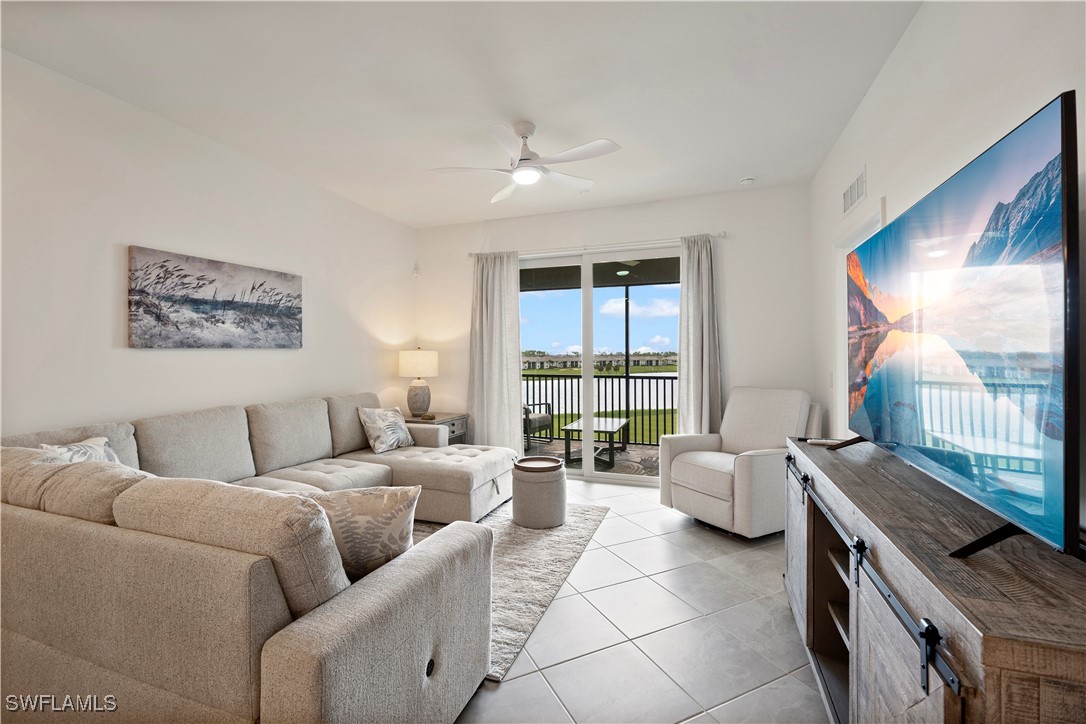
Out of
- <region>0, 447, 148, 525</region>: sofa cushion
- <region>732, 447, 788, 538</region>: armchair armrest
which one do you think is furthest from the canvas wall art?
<region>732, 447, 788, 538</region>: armchair armrest

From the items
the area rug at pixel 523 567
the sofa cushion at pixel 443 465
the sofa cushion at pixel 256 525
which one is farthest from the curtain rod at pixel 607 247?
the sofa cushion at pixel 256 525

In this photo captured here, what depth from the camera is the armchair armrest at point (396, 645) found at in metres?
1.01

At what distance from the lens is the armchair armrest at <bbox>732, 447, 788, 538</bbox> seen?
3008 millimetres

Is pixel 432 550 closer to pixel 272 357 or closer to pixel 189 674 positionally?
pixel 189 674

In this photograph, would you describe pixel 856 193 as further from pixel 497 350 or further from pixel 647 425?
pixel 497 350

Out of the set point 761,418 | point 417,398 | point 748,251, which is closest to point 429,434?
point 417,398

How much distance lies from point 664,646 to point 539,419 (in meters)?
3.19

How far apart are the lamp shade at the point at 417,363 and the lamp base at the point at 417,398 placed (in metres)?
0.11

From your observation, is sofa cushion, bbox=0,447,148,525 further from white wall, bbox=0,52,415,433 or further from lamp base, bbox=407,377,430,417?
lamp base, bbox=407,377,430,417

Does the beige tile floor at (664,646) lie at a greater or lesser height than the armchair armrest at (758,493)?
lesser

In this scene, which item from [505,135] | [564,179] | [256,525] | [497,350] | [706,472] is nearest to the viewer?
[256,525]

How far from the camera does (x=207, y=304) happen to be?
307 cm

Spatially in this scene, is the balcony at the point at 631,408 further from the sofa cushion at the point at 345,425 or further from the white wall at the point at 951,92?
the white wall at the point at 951,92

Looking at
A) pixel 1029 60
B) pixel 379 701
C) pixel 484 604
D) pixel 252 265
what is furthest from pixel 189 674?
pixel 252 265
